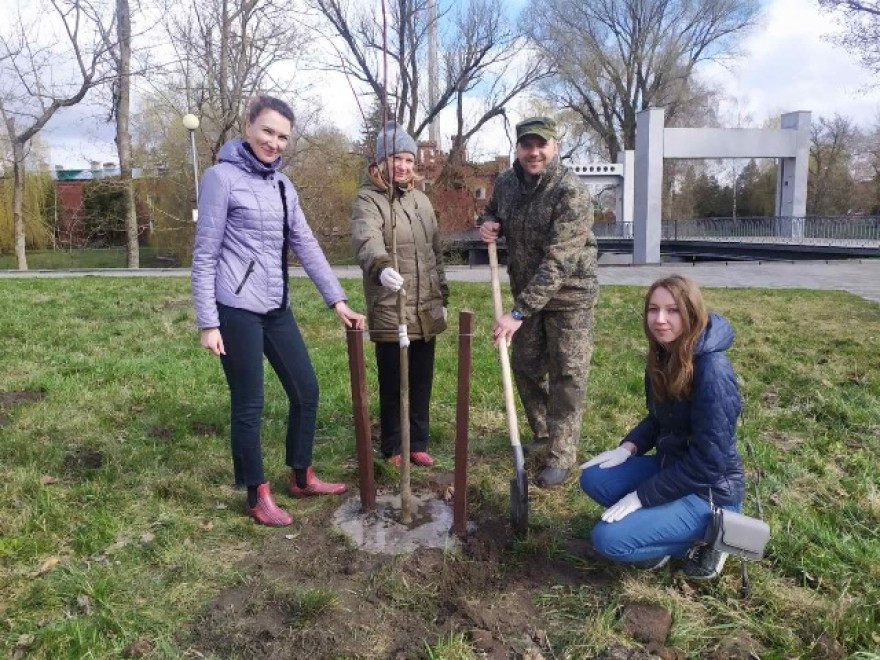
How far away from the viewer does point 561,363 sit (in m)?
3.55

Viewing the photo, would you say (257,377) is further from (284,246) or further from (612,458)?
(612,458)

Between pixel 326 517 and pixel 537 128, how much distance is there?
218 cm

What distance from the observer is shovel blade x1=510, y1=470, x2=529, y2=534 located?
2928 millimetres

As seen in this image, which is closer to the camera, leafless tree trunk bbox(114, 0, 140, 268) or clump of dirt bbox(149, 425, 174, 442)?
clump of dirt bbox(149, 425, 174, 442)

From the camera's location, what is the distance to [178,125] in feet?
95.0

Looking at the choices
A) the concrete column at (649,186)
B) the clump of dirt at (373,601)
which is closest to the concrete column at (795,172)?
the concrete column at (649,186)

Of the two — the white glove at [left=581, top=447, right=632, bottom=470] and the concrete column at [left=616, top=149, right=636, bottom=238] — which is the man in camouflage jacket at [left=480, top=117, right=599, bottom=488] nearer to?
the white glove at [left=581, top=447, right=632, bottom=470]

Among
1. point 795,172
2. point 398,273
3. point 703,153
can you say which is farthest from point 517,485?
point 795,172

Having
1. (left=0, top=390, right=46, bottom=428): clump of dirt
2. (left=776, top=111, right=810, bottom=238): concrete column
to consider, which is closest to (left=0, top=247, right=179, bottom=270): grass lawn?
(left=776, top=111, right=810, bottom=238): concrete column

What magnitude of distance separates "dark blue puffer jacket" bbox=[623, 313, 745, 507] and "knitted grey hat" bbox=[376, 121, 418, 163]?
1.60m

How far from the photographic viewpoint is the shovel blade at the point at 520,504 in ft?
9.61

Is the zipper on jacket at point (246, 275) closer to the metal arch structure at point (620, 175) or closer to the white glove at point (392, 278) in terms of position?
the white glove at point (392, 278)

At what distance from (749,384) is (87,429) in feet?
16.1

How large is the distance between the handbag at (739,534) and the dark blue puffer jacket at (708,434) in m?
0.14
